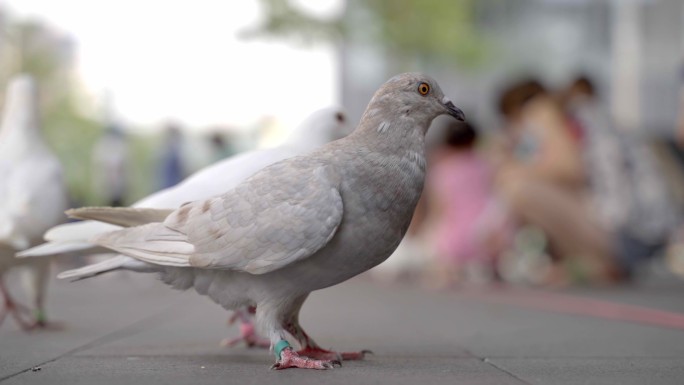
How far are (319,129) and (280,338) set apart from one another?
1.59 m

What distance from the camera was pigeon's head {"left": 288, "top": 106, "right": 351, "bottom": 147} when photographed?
16.9 feet

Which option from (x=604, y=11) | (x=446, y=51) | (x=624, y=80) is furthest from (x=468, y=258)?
(x=604, y=11)

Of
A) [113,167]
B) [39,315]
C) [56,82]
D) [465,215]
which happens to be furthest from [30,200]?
[56,82]

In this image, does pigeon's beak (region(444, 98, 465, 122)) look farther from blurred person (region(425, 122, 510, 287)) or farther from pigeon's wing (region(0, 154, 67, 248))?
blurred person (region(425, 122, 510, 287))

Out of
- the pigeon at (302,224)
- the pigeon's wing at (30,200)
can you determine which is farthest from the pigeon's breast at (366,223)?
the pigeon's wing at (30,200)

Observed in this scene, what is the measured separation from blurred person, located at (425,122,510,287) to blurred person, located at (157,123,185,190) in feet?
11.7

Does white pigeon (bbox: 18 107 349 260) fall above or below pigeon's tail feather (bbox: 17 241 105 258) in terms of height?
above

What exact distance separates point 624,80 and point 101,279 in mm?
19230

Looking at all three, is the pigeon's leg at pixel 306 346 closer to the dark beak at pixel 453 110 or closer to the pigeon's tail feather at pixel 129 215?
the pigeon's tail feather at pixel 129 215

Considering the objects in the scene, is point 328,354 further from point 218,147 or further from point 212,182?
point 218,147

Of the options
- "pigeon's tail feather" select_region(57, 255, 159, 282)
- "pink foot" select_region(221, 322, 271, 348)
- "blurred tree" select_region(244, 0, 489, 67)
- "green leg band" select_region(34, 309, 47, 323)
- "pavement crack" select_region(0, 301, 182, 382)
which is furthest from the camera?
"blurred tree" select_region(244, 0, 489, 67)

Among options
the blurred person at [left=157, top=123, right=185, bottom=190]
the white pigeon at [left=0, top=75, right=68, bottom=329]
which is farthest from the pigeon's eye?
the blurred person at [left=157, top=123, right=185, bottom=190]

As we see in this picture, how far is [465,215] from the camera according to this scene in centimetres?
1173

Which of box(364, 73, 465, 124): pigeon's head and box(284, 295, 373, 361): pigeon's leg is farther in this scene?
box(284, 295, 373, 361): pigeon's leg
